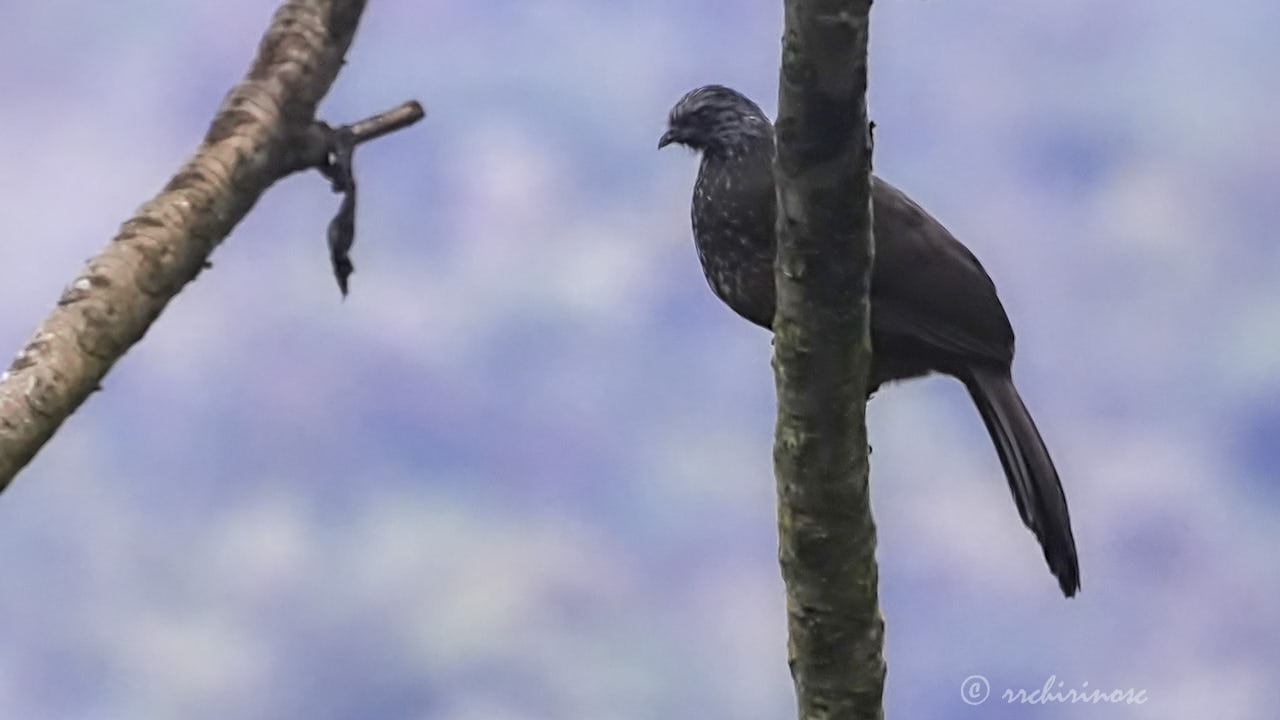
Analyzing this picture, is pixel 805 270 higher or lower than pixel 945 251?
lower

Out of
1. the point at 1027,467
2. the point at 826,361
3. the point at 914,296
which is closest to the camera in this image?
the point at 826,361

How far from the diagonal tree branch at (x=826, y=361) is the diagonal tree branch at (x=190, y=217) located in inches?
74.3

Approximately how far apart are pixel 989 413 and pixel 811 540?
A: 1361mm

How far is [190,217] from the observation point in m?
4.80

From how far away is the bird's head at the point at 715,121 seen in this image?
19.7 feet

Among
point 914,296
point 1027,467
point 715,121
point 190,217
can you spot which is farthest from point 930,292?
point 190,217

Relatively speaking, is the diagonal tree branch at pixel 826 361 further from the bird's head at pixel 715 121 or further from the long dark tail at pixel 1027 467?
the bird's head at pixel 715 121

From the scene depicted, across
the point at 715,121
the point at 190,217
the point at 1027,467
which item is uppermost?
the point at 715,121

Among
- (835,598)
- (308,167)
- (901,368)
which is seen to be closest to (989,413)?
(901,368)

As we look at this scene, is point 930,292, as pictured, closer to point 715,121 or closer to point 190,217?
point 715,121

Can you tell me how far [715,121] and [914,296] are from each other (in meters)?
1.18

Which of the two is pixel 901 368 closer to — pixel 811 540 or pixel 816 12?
pixel 811 540

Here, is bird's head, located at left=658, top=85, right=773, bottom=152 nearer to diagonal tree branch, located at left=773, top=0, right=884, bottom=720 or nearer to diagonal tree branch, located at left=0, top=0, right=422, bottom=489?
diagonal tree branch, located at left=0, top=0, right=422, bottom=489

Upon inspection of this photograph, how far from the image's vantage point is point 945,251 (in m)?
5.70
